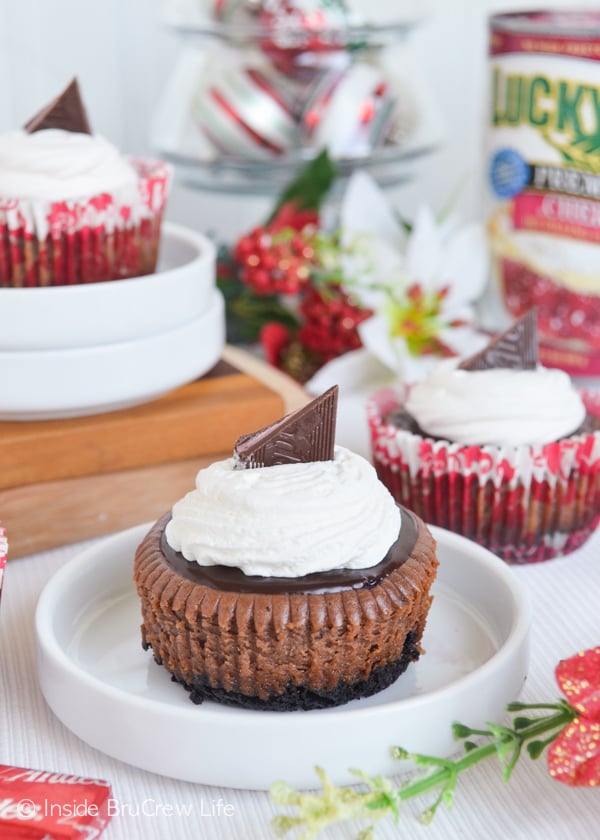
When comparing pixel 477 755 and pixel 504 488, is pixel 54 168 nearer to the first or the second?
pixel 504 488

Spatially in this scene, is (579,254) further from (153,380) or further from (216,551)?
(216,551)

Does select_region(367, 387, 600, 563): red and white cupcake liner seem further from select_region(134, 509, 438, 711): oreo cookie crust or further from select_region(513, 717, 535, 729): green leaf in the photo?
select_region(513, 717, 535, 729): green leaf

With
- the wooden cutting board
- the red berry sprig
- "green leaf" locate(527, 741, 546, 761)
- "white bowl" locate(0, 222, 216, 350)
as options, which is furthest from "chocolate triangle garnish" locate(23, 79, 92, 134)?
"green leaf" locate(527, 741, 546, 761)

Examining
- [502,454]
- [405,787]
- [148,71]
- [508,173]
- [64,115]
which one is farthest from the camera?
[148,71]

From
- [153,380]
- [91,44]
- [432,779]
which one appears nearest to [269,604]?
[432,779]

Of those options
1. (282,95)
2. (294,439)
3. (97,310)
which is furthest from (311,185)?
(294,439)

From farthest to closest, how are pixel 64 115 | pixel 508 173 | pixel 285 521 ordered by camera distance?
pixel 508 173
pixel 64 115
pixel 285 521
